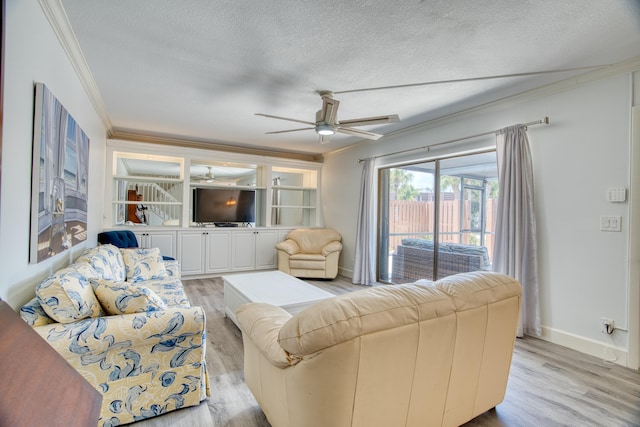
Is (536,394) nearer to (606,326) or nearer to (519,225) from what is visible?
(606,326)

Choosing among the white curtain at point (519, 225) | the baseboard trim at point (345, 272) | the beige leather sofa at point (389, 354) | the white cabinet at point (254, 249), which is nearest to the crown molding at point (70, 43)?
the beige leather sofa at point (389, 354)

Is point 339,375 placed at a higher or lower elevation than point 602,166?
lower

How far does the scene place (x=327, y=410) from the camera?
1113 millimetres

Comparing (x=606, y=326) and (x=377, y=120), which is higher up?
(x=377, y=120)

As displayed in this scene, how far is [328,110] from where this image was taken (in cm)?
299

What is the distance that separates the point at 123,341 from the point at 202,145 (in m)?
4.51

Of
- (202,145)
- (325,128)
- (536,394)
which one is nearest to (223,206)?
(202,145)

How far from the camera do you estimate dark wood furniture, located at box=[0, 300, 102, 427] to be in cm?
63

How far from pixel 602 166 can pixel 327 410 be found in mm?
3068

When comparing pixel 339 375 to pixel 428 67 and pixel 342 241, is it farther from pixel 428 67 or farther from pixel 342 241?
pixel 342 241

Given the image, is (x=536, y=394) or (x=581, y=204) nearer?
(x=536, y=394)

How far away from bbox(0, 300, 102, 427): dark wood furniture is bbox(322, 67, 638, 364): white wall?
3549mm

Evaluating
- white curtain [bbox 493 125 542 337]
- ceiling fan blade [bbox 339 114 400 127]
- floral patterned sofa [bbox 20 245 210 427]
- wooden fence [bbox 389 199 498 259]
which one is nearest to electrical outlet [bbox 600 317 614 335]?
white curtain [bbox 493 125 542 337]

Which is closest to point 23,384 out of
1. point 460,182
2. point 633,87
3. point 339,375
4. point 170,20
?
point 339,375
